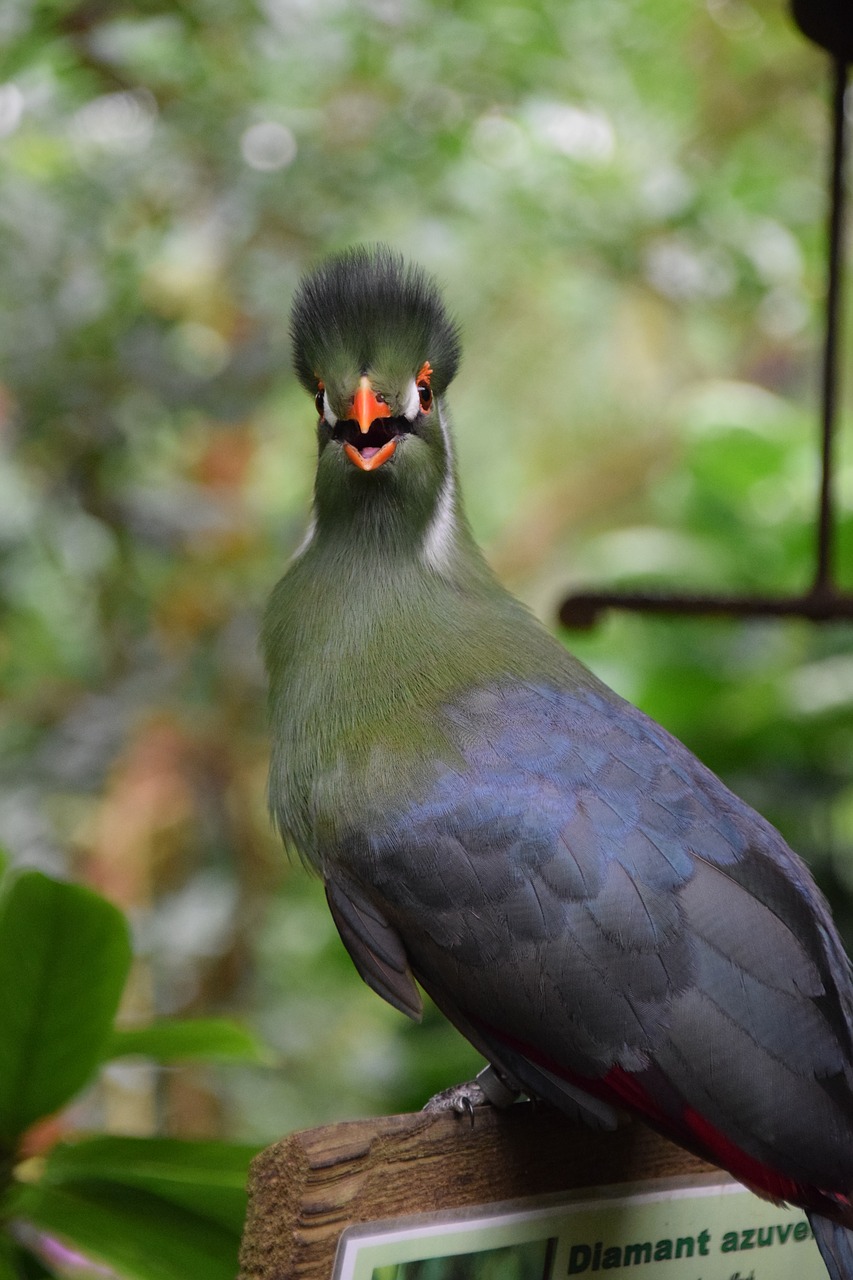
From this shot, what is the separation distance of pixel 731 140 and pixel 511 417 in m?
1.01

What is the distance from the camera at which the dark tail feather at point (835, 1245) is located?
0.80 meters

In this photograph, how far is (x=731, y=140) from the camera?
2875mm

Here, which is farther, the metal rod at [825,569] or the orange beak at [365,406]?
the metal rod at [825,569]

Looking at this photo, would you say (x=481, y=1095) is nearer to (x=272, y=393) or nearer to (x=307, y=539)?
(x=307, y=539)

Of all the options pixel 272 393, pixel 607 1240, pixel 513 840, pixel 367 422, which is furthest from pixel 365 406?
pixel 272 393

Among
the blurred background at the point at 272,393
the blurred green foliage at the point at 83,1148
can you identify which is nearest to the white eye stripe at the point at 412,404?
the blurred green foliage at the point at 83,1148

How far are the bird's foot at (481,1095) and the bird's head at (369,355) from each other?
1.45ft

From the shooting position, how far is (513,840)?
2.93 ft

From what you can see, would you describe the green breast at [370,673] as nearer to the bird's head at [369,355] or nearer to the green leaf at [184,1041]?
the bird's head at [369,355]

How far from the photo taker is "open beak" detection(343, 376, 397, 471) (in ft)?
3.16

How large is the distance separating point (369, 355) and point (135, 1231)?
0.67 metres

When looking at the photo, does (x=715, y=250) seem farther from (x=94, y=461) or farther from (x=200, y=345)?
(x=94, y=461)

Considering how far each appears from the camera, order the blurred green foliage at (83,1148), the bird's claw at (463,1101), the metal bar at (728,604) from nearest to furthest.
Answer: the bird's claw at (463,1101), the blurred green foliage at (83,1148), the metal bar at (728,604)

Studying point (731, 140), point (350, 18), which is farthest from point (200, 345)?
point (731, 140)
